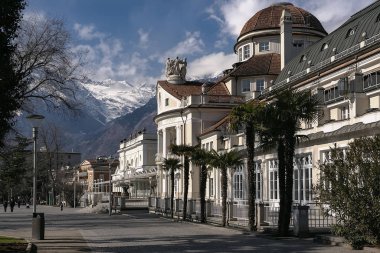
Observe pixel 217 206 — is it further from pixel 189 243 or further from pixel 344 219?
pixel 344 219

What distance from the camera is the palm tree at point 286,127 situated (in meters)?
23.8

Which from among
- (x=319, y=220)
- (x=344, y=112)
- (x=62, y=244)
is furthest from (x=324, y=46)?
(x=62, y=244)

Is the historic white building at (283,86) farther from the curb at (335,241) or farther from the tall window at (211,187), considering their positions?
the curb at (335,241)

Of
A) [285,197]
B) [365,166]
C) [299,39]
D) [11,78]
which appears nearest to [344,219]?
[365,166]

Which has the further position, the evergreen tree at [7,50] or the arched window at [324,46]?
the arched window at [324,46]

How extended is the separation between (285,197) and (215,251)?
629 cm

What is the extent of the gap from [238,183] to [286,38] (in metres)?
21.0

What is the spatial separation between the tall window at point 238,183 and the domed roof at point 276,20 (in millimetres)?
25249

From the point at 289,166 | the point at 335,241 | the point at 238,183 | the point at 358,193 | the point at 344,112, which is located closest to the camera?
the point at 358,193

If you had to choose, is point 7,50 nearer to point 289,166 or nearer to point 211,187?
point 289,166

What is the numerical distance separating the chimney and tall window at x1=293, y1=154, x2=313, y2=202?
26237 millimetres

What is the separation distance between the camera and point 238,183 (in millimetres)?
46969

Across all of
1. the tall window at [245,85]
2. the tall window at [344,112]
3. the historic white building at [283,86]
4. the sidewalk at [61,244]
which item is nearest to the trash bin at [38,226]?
the sidewalk at [61,244]

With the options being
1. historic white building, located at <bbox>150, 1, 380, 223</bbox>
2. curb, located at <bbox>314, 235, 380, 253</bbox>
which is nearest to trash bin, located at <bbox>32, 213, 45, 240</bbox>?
curb, located at <bbox>314, 235, 380, 253</bbox>
